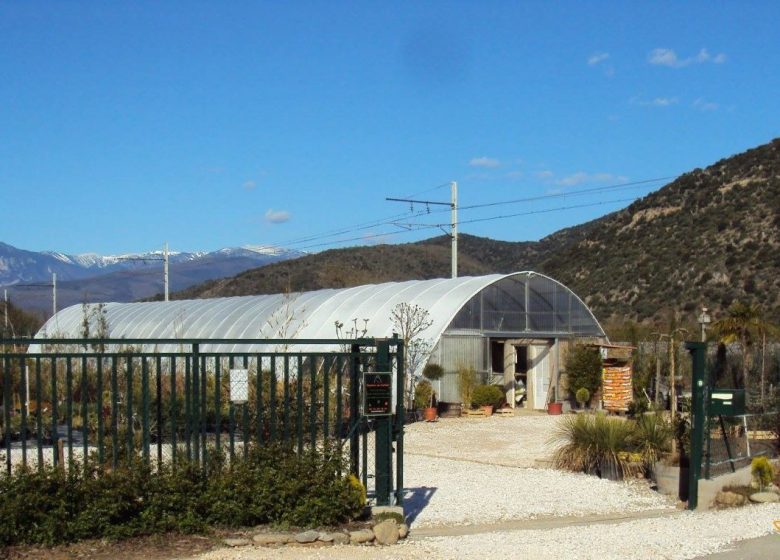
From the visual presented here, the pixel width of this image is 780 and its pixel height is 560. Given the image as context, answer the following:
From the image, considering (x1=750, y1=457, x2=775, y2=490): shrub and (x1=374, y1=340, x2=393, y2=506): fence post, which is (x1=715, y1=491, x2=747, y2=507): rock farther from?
(x1=374, y1=340, x2=393, y2=506): fence post

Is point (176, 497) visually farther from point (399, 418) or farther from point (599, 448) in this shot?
point (599, 448)

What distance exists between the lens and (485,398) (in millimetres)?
28375

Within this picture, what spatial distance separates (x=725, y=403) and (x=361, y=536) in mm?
6063

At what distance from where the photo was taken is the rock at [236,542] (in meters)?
10.1

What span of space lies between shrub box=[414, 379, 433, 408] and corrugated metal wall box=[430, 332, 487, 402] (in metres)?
0.78

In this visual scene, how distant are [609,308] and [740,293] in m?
7.96

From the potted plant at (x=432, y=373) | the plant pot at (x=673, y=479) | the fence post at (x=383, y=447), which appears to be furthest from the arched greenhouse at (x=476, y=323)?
the fence post at (x=383, y=447)

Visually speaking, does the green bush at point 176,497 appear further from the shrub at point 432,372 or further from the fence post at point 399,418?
the shrub at point 432,372

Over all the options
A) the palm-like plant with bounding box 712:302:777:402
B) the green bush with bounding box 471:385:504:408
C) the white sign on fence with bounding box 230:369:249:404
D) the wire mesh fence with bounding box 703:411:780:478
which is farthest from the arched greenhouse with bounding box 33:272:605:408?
the white sign on fence with bounding box 230:369:249:404

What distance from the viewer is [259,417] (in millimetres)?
11078

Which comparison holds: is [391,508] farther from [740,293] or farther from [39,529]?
[740,293]

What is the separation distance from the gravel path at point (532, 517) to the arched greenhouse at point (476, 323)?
1030 centimetres

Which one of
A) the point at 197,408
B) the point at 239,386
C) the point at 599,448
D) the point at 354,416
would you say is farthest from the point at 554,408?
the point at 197,408

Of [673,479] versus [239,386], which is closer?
[239,386]
